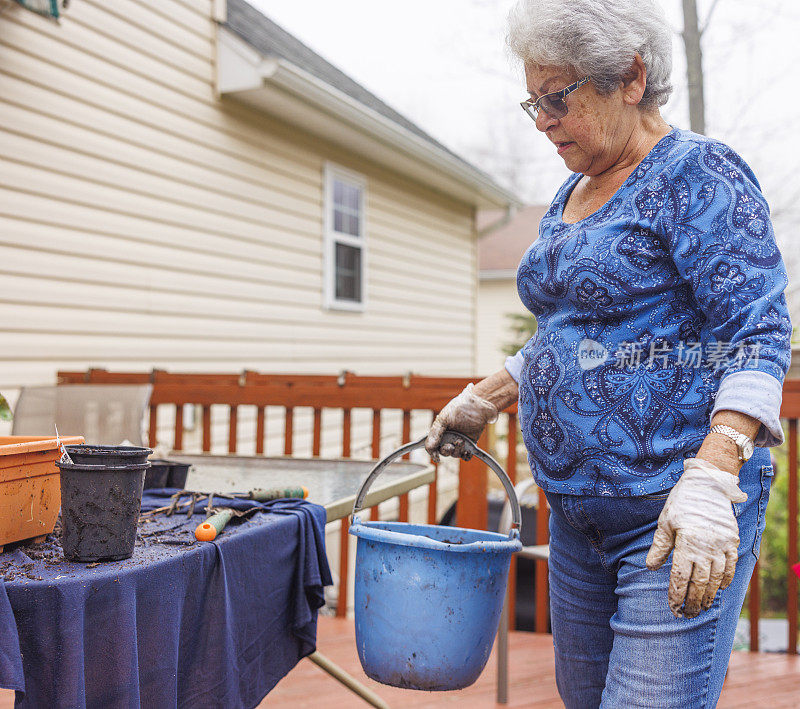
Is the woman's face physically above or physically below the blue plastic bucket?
above

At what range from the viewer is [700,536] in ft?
3.64

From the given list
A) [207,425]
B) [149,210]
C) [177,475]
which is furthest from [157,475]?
[149,210]

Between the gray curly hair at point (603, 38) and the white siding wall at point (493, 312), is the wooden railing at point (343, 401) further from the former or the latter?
the white siding wall at point (493, 312)

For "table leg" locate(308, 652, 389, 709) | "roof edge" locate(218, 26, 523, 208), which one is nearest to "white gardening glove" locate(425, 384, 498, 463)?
"table leg" locate(308, 652, 389, 709)

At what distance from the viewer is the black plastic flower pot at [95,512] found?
1.27m

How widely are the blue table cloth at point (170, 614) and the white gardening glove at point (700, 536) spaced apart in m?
0.80

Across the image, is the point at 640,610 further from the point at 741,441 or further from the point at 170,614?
the point at 170,614

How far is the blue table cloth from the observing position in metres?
1.12

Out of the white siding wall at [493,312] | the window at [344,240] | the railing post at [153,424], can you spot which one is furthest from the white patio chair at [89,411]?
the white siding wall at [493,312]

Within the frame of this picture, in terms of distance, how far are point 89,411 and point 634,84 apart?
3198 mm

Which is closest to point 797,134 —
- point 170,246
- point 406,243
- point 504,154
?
point 406,243

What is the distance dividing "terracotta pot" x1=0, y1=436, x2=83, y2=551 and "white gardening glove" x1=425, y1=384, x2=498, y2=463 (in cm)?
83

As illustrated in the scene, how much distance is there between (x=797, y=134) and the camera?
11352 mm

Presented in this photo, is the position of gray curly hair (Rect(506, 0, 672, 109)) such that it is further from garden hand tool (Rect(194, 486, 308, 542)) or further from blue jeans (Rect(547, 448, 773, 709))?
garden hand tool (Rect(194, 486, 308, 542))
